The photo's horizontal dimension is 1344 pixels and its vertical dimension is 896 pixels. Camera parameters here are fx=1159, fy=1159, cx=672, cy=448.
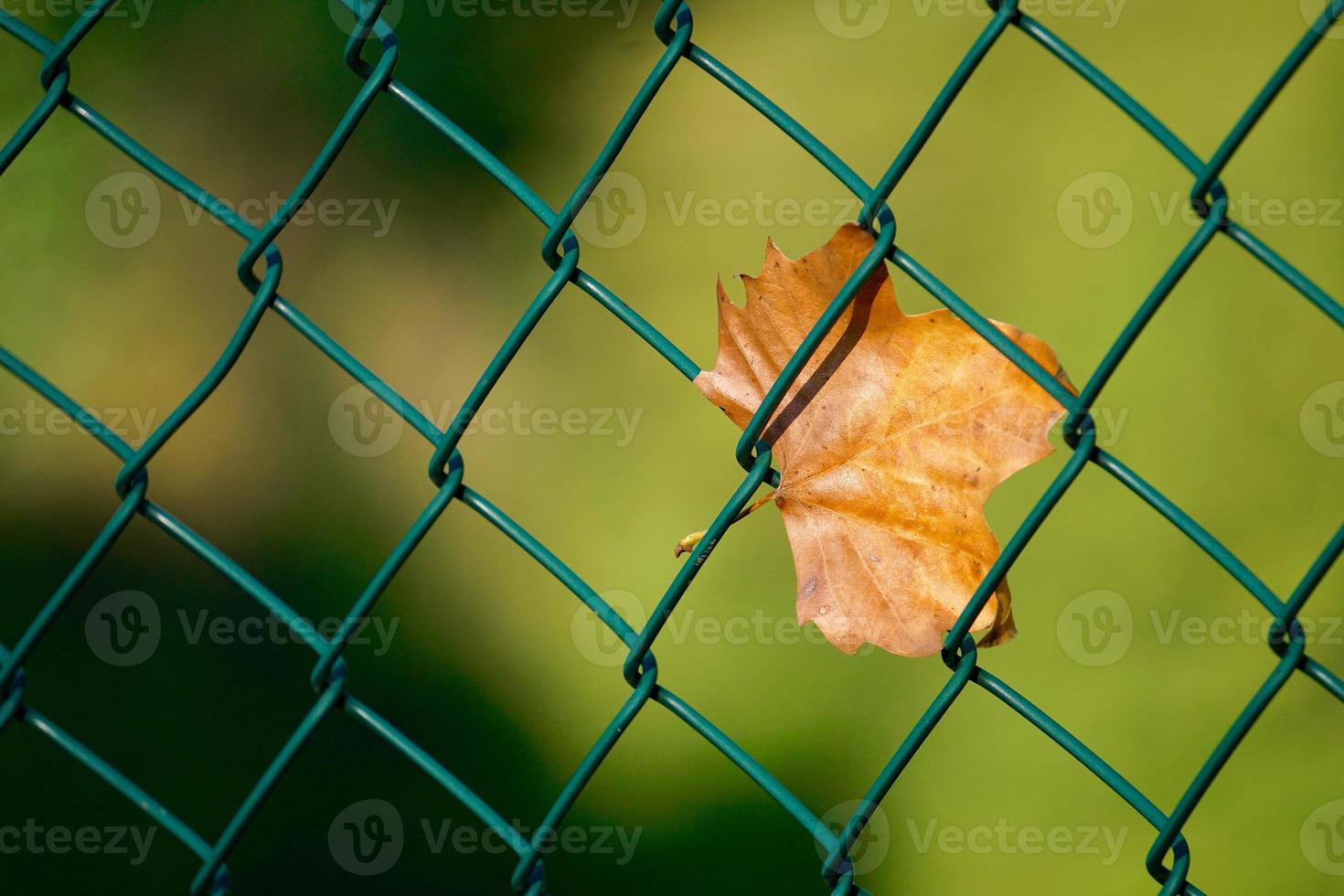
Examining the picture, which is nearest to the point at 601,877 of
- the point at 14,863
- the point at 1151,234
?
the point at 14,863

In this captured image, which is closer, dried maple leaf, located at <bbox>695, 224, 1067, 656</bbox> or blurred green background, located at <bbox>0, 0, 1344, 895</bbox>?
dried maple leaf, located at <bbox>695, 224, 1067, 656</bbox>

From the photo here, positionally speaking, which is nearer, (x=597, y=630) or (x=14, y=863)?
(x=14, y=863)

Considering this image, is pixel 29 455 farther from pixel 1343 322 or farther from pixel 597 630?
pixel 1343 322

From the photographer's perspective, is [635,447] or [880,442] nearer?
[880,442]

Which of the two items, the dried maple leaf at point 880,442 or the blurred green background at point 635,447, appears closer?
the dried maple leaf at point 880,442
